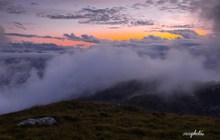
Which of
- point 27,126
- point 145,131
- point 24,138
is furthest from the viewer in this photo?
point 27,126

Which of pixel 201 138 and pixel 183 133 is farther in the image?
pixel 183 133

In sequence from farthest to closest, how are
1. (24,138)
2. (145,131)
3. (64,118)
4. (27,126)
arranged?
(64,118)
(27,126)
(145,131)
(24,138)

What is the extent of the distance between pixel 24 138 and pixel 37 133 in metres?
1.77

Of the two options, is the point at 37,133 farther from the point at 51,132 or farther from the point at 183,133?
the point at 183,133

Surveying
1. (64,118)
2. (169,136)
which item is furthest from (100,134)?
(64,118)

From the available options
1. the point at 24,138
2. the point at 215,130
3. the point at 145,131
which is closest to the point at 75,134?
the point at 24,138

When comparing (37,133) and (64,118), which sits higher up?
(37,133)

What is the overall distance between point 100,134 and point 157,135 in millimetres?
5474

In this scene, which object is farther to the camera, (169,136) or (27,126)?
(27,126)

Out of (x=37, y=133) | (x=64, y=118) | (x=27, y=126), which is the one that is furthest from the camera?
(x=64, y=118)

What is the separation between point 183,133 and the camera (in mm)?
26719

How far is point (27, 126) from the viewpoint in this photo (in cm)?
3059

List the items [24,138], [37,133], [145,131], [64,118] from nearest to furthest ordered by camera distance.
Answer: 1. [24,138]
2. [37,133]
3. [145,131]
4. [64,118]

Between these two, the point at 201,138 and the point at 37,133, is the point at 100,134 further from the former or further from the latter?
the point at 201,138
